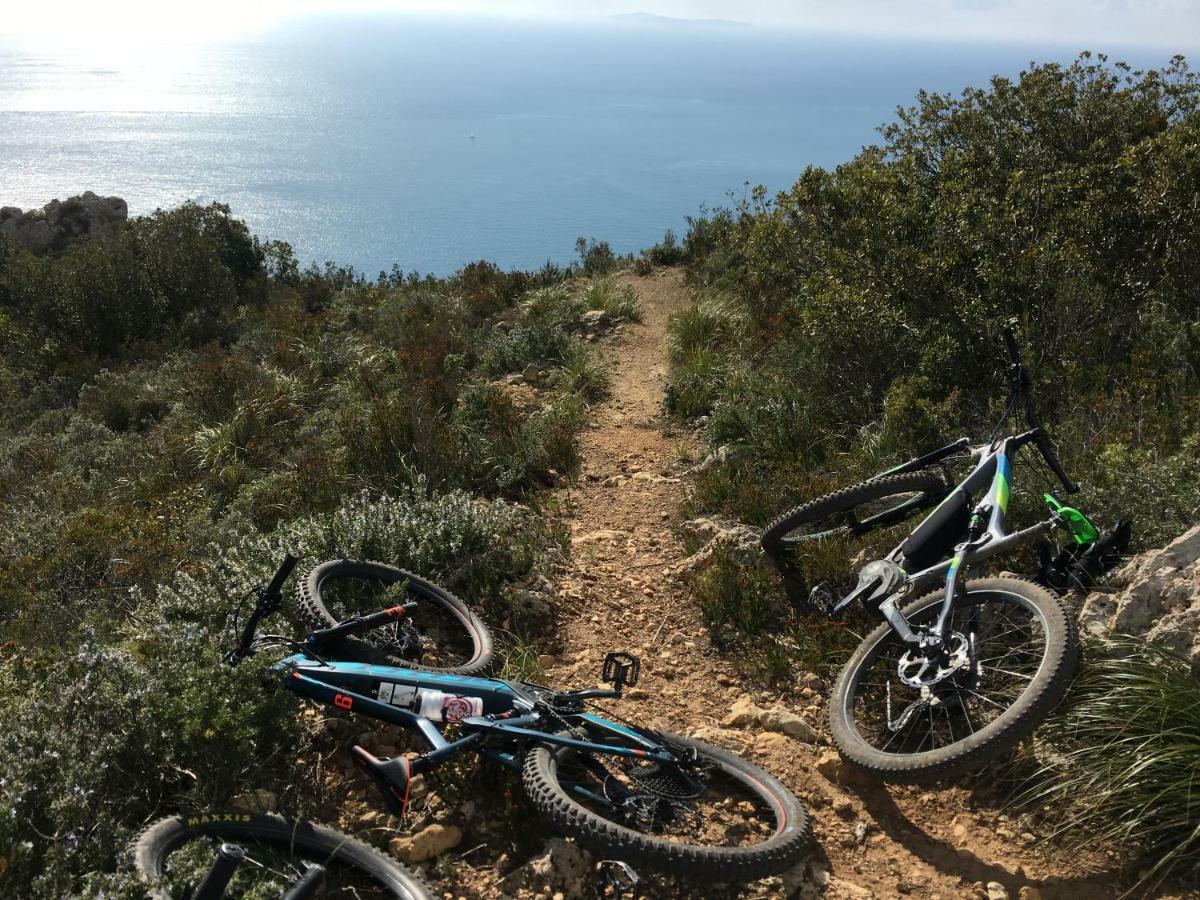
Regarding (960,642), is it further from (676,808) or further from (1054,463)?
(676,808)

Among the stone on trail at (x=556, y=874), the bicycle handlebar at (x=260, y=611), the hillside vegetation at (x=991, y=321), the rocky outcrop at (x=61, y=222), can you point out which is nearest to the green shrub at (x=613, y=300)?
the hillside vegetation at (x=991, y=321)

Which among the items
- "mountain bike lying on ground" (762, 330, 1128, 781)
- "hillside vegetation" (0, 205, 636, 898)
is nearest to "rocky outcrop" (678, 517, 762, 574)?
"hillside vegetation" (0, 205, 636, 898)

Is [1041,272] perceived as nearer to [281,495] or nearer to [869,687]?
[869,687]

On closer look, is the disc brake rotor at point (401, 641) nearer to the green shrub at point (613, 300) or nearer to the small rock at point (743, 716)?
the small rock at point (743, 716)

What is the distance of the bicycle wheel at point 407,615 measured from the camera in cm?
441

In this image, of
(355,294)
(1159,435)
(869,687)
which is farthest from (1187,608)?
(355,294)

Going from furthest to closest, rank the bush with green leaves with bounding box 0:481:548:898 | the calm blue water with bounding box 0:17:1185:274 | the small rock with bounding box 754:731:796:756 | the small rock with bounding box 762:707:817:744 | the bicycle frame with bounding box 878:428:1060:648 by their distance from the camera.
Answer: the calm blue water with bounding box 0:17:1185:274
the small rock with bounding box 762:707:817:744
the small rock with bounding box 754:731:796:756
the bicycle frame with bounding box 878:428:1060:648
the bush with green leaves with bounding box 0:481:548:898

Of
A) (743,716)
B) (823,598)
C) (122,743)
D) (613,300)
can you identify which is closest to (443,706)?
(122,743)

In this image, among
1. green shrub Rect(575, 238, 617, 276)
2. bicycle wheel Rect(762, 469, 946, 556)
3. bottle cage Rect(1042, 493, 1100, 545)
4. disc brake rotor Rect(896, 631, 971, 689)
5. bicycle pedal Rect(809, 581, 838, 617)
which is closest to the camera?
disc brake rotor Rect(896, 631, 971, 689)

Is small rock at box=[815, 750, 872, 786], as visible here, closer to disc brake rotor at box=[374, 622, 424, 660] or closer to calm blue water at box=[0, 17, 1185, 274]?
disc brake rotor at box=[374, 622, 424, 660]

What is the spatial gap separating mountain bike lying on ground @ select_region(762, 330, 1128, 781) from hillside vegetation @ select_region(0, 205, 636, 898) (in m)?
2.23

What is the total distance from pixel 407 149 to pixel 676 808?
8587 centimetres

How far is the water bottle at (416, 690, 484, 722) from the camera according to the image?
3455mm

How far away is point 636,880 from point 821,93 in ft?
652
